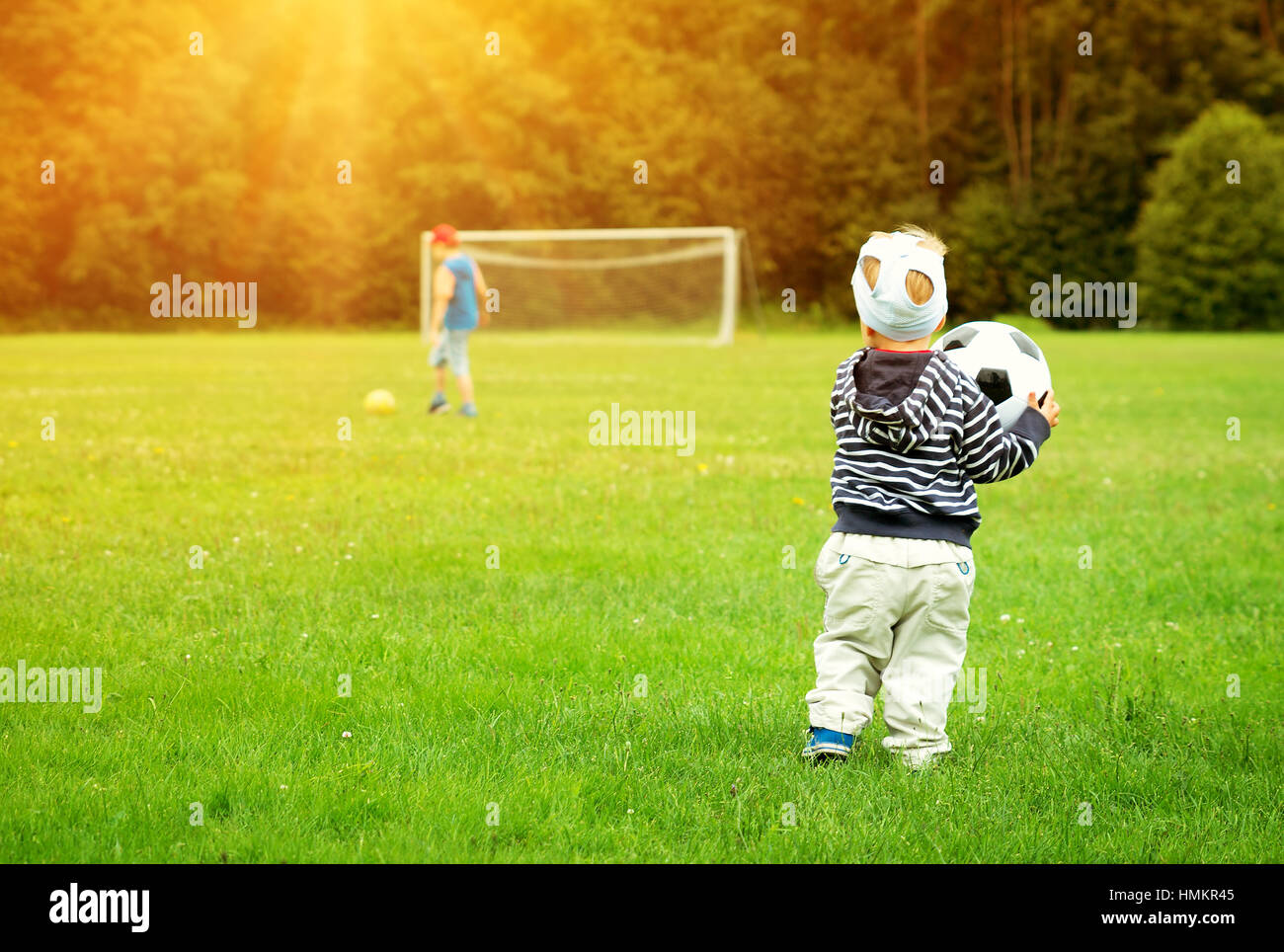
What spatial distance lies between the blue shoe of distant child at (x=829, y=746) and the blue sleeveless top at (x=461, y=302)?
34.6 feet

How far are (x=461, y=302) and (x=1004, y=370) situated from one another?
10.5 metres

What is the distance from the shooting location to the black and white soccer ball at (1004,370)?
12.6 feet

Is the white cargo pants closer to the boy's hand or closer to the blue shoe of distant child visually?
the blue shoe of distant child

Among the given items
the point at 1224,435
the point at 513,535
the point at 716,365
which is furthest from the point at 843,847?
the point at 716,365

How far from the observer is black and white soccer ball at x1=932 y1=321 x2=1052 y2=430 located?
3852mm

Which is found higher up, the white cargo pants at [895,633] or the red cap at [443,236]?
the red cap at [443,236]

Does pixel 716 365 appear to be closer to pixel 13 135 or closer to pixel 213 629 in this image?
pixel 213 629

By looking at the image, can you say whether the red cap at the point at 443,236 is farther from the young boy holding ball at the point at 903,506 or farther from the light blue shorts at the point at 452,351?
the young boy holding ball at the point at 903,506

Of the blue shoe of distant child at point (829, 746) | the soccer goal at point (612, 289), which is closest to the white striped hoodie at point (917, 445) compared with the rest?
the blue shoe of distant child at point (829, 746)

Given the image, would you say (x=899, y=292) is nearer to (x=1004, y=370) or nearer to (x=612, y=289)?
(x=1004, y=370)

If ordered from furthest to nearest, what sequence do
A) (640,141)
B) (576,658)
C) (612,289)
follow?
(640,141) < (612,289) < (576,658)

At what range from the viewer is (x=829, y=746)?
3746 mm

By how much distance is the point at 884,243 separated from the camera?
363 cm

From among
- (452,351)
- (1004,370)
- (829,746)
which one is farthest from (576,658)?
(452,351)
